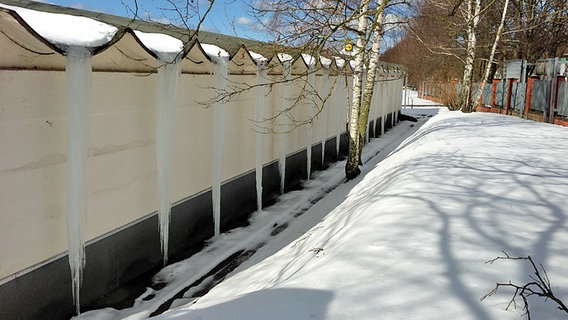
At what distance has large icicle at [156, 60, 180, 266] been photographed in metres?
5.87

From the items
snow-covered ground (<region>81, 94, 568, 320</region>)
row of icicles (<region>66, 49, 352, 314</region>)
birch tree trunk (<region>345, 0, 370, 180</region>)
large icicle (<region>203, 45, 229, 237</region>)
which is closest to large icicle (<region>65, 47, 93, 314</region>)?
row of icicles (<region>66, 49, 352, 314</region>)

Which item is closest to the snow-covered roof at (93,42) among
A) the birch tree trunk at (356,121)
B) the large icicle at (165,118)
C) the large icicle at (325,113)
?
the large icicle at (165,118)

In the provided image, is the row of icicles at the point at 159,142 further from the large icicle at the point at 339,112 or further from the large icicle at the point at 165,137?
the large icicle at the point at 339,112

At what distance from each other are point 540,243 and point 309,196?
611cm

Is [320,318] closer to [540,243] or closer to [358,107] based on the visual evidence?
[540,243]

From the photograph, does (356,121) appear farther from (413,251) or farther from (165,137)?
(413,251)

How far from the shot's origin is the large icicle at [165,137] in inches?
231

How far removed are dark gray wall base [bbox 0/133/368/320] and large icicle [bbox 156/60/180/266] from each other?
146 mm

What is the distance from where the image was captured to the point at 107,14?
6500mm

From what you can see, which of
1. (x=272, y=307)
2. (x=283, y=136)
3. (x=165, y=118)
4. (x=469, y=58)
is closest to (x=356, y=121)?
(x=283, y=136)

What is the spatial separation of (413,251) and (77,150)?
10.1 feet

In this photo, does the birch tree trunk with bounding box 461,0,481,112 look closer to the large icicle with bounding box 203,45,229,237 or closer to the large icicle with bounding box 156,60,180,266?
the large icicle with bounding box 203,45,229,237

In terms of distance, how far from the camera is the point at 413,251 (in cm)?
362

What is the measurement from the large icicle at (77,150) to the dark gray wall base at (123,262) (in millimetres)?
105
